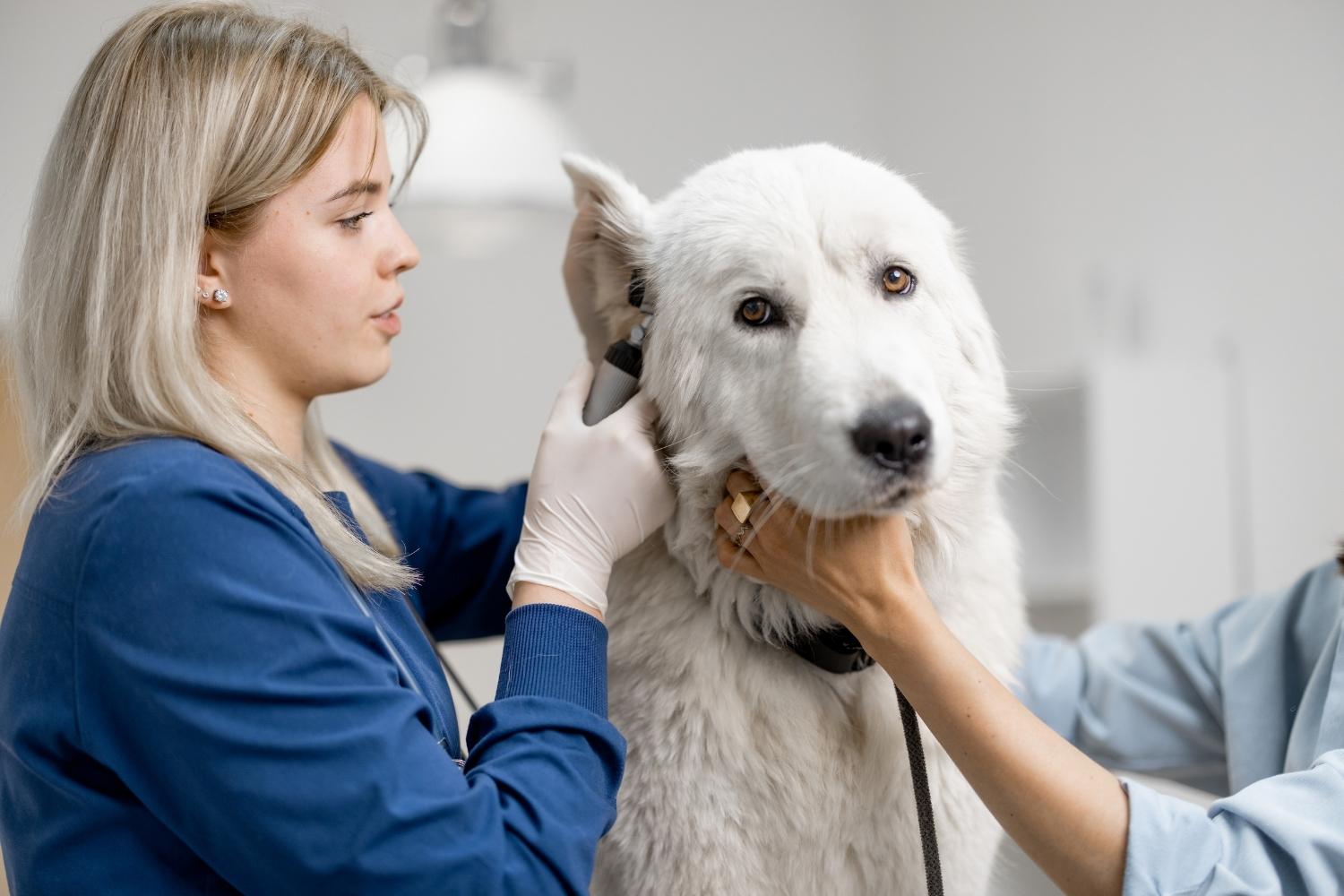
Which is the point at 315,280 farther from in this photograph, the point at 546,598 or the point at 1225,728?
the point at 1225,728

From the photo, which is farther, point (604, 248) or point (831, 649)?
point (604, 248)

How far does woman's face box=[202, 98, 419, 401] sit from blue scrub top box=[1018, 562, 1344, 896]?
0.93 m

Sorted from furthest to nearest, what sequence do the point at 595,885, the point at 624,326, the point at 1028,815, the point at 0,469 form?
1. the point at 0,469
2. the point at 624,326
3. the point at 595,885
4. the point at 1028,815

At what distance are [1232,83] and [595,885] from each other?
314cm

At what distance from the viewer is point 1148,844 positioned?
1076mm

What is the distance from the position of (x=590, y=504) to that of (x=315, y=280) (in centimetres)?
37

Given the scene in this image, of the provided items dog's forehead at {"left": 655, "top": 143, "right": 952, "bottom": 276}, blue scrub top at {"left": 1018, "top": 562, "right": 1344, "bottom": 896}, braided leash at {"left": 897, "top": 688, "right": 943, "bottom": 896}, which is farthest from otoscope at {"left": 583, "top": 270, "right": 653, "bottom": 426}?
blue scrub top at {"left": 1018, "top": 562, "right": 1344, "bottom": 896}

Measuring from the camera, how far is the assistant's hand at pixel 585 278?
55.3 inches

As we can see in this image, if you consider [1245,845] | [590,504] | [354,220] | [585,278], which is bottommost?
[1245,845]

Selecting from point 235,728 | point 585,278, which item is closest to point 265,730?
point 235,728

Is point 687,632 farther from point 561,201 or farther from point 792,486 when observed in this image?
point 561,201

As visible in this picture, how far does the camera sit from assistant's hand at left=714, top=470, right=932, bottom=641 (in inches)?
43.3

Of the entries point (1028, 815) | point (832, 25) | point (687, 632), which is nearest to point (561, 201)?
point (687, 632)

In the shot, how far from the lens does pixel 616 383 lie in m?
1.30
